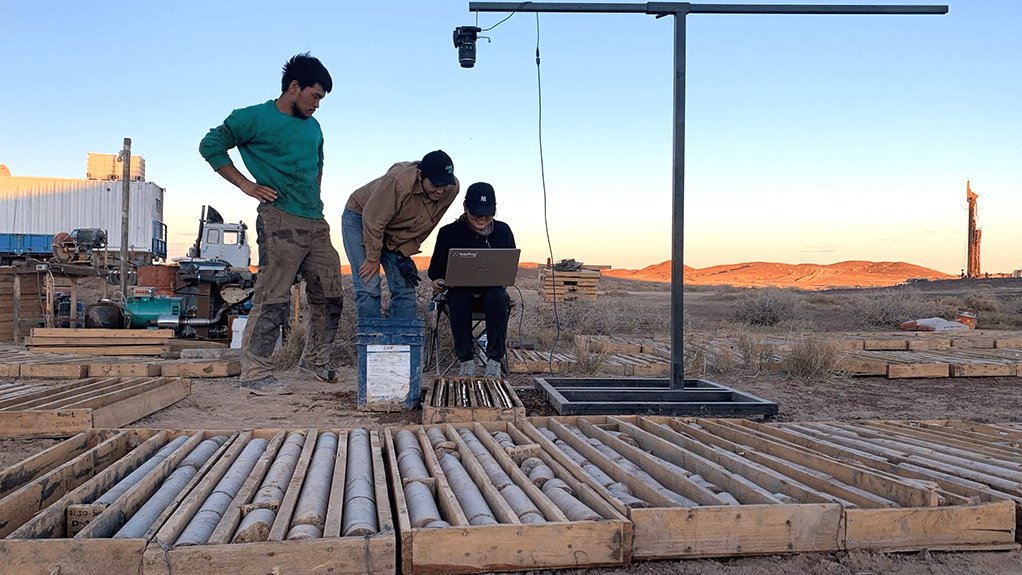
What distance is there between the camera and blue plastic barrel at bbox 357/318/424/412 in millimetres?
5043

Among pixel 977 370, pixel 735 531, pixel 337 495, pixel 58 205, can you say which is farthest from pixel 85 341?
pixel 58 205

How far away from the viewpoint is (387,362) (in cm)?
509

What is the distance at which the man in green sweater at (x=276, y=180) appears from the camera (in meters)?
5.54

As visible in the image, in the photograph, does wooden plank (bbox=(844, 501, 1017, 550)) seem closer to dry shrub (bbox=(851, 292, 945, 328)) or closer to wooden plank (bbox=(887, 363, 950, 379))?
wooden plank (bbox=(887, 363, 950, 379))

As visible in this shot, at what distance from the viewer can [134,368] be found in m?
6.35

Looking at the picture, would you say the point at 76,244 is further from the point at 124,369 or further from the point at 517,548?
the point at 517,548

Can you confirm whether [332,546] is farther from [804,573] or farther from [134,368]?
[134,368]

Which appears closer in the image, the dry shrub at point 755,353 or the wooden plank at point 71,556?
the wooden plank at point 71,556

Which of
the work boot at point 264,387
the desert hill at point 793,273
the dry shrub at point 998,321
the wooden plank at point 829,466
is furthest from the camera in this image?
the desert hill at point 793,273

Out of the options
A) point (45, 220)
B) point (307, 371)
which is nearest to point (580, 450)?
point (307, 371)

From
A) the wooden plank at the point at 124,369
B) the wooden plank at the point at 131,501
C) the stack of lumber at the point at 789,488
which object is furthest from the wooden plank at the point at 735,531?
the wooden plank at the point at 124,369

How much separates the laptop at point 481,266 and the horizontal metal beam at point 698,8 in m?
1.84

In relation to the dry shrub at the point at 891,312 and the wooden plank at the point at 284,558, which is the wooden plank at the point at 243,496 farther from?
the dry shrub at the point at 891,312

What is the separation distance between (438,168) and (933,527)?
13.0ft
